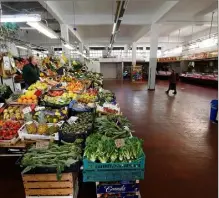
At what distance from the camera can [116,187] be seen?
2119mm

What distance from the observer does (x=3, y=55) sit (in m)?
3.58

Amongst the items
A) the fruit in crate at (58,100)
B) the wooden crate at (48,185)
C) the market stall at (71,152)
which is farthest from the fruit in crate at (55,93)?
the wooden crate at (48,185)

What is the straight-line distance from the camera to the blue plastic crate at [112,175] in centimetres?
204

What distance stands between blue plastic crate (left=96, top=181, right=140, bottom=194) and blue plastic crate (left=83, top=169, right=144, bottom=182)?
97 mm

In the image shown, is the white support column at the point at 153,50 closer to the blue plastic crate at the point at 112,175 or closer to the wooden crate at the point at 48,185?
the blue plastic crate at the point at 112,175

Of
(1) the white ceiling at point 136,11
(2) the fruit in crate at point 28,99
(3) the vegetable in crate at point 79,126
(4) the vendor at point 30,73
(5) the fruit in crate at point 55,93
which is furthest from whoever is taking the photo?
(1) the white ceiling at point 136,11

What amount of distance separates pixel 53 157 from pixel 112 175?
773 mm

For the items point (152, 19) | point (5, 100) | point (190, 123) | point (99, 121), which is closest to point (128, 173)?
point (99, 121)

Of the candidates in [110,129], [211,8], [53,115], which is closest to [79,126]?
[110,129]

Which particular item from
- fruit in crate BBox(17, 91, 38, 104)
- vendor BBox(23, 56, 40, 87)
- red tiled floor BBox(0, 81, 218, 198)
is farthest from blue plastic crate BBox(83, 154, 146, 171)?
vendor BBox(23, 56, 40, 87)

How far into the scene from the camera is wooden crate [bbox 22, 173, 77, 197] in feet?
6.91

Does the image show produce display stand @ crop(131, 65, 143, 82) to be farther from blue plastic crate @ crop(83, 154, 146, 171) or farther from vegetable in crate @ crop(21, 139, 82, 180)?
blue plastic crate @ crop(83, 154, 146, 171)

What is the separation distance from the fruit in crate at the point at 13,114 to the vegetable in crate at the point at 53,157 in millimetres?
1233

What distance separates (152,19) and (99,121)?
30.4 feet
